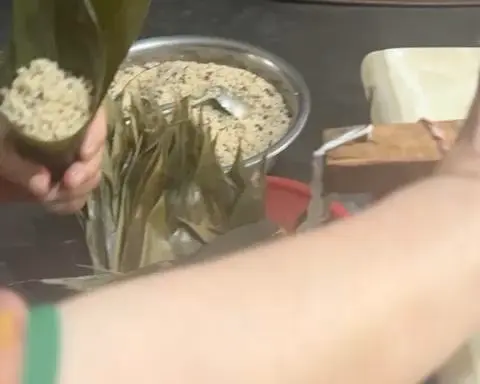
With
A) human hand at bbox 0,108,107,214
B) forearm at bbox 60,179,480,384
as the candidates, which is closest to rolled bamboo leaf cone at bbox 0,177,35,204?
human hand at bbox 0,108,107,214

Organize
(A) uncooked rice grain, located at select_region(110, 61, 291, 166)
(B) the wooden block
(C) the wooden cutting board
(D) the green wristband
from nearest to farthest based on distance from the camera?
1. (D) the green wristband
2. (B) the wooden block
3. (A) uncooked rice grain, located at select_region(110, 61, 291, 166)
4. (C) the wooden cutting board

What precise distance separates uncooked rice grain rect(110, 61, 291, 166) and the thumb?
6.7 inches

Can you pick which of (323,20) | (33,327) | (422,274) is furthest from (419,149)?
(323,20)

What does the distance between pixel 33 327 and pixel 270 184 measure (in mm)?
402

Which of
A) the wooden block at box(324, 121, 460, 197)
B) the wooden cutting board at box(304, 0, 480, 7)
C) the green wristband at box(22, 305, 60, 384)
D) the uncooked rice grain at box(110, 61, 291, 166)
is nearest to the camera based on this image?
the green wristband at box(22, 305, 60, 384)

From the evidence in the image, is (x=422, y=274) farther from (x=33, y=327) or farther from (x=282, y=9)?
(x=282, y=9)

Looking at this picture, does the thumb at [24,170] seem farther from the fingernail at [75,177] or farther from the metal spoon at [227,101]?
the metal spoon at [227,101]

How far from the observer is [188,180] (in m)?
0.64

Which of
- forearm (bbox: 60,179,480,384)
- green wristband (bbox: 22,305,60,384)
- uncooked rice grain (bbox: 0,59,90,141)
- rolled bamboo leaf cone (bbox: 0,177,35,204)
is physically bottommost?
rolled bamboo leaf cone (bbox: 0,177,35,204)

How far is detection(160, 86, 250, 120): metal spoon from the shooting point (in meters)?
0.82

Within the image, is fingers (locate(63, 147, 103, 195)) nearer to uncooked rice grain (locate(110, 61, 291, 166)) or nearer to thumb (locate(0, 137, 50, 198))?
thumb (locate(0, 137, 50, 198))

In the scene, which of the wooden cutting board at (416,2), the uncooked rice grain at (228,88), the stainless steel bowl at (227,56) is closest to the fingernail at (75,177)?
the uncooked rice grain at (228,88)

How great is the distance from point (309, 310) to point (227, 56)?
23.5 inches

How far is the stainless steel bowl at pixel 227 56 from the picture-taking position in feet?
2.78
